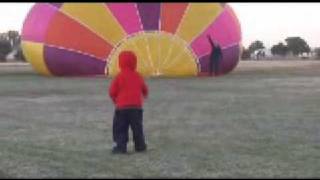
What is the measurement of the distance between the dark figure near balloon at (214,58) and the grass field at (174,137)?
651 cm

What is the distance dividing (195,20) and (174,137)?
12.1 meters

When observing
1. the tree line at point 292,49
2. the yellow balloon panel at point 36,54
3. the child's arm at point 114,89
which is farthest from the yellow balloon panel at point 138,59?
the tree line at point 292,49

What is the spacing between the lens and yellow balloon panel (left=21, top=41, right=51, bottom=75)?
20.0m

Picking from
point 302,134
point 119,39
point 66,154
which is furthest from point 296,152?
point 119,39

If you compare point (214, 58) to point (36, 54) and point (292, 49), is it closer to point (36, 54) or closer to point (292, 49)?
point (36, 54)

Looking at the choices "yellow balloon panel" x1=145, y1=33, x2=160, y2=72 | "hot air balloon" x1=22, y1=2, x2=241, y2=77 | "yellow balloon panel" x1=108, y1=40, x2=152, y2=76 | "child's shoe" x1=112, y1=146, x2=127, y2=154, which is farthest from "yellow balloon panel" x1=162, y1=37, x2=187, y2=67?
"child's shoe" x1=112, y1=146, x2=127, y2=154

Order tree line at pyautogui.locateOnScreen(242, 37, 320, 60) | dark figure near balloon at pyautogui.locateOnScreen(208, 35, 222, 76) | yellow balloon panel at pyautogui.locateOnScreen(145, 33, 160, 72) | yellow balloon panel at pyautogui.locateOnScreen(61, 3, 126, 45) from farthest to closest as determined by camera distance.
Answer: tree line at pyautogui.locateOnScreen(242, 37, 320, 60)
dark figure near balloon at pyautogui.locateOnScreen(208, 35, 222, 76)
yellow balloon panel at pyautogui.locateOnScreen(145, 33, 160, 72)
yellow balloon panel at pyautogui.locateOnScreen(61, 3, 126, 45)

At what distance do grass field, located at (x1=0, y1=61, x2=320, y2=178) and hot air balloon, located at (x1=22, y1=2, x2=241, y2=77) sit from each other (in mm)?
5848

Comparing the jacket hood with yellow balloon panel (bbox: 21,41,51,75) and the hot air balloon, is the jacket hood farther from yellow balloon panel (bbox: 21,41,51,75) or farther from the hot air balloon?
yellow balloon panel (bbox: 21,41,51,75)

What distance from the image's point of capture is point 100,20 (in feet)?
62.3

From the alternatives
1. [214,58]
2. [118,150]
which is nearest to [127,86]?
[118,150]

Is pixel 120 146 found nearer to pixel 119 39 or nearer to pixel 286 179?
pixel 286 179

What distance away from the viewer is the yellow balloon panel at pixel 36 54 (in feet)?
65.7

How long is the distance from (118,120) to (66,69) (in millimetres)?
13310
